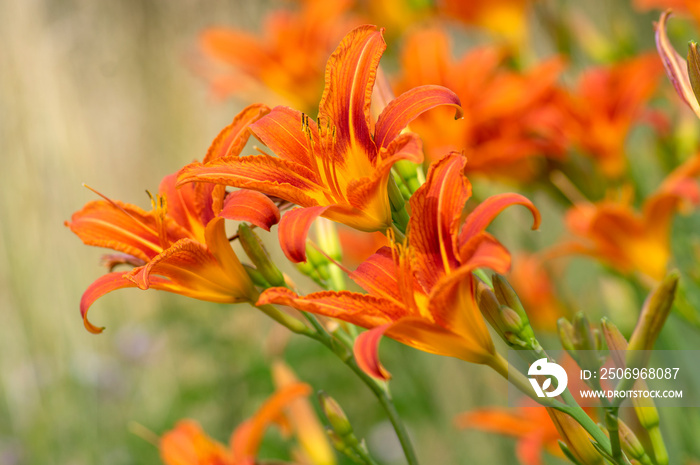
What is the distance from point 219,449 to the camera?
0.81 metres

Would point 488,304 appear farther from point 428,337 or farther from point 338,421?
point 338,421

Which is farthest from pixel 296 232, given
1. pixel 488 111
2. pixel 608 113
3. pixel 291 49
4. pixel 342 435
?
pixel 291 49

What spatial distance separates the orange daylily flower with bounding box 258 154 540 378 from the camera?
1.57 feet

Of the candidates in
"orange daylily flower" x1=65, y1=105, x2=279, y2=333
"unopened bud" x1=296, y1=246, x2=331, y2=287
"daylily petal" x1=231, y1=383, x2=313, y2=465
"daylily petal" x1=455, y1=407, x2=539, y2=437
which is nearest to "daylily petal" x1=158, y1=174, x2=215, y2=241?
"orange daylily flower" x1=65, y1=105, x2=279, y2=333

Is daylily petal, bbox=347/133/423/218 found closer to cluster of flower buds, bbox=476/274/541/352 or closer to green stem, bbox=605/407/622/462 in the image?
cluster of flower buds, bbox=476/274/541/352

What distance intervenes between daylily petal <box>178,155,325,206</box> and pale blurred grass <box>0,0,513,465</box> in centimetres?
106

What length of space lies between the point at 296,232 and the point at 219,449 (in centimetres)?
43

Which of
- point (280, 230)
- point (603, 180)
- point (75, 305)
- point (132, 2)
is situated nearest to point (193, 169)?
point (280, 230)

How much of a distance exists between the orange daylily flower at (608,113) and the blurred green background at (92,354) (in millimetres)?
660

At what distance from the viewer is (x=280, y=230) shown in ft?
1.60

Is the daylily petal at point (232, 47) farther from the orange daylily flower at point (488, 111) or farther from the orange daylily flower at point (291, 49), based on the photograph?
the orange daylily flower at point (488, 111)

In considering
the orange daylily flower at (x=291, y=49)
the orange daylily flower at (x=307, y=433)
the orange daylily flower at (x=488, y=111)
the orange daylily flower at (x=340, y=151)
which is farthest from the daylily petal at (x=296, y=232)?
the orange daylily flower at (x=291, y=49)

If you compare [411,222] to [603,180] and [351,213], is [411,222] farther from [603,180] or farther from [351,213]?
[603,180]

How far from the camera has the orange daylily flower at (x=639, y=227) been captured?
892 millimetres
